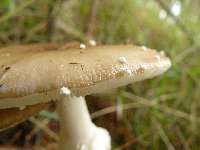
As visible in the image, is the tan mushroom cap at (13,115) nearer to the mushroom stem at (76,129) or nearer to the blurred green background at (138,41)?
the mushroom stem at (76,129)

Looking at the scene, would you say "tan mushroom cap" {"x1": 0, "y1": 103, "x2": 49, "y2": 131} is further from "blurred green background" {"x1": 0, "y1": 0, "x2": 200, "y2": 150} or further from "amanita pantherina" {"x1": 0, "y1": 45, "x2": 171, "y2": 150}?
"blurred green background" {"x1": 0, "y1": 0, "x2": 200, "y2": 150}

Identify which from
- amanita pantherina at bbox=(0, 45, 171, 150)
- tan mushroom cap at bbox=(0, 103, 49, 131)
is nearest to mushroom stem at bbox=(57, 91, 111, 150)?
tan mushroom cap at bbox=(0, 103, 49, 131)

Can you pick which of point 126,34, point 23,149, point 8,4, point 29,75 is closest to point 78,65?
point 29,75

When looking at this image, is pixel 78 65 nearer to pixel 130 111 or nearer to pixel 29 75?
pixel 29 75

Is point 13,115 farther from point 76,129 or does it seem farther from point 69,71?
point 69,71

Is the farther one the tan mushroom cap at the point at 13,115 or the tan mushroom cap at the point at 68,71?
the tan mushroom cap at the point at 13,115

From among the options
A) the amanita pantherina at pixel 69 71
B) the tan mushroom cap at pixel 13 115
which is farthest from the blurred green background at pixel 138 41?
the amanita pantherina at pixel 69 71
